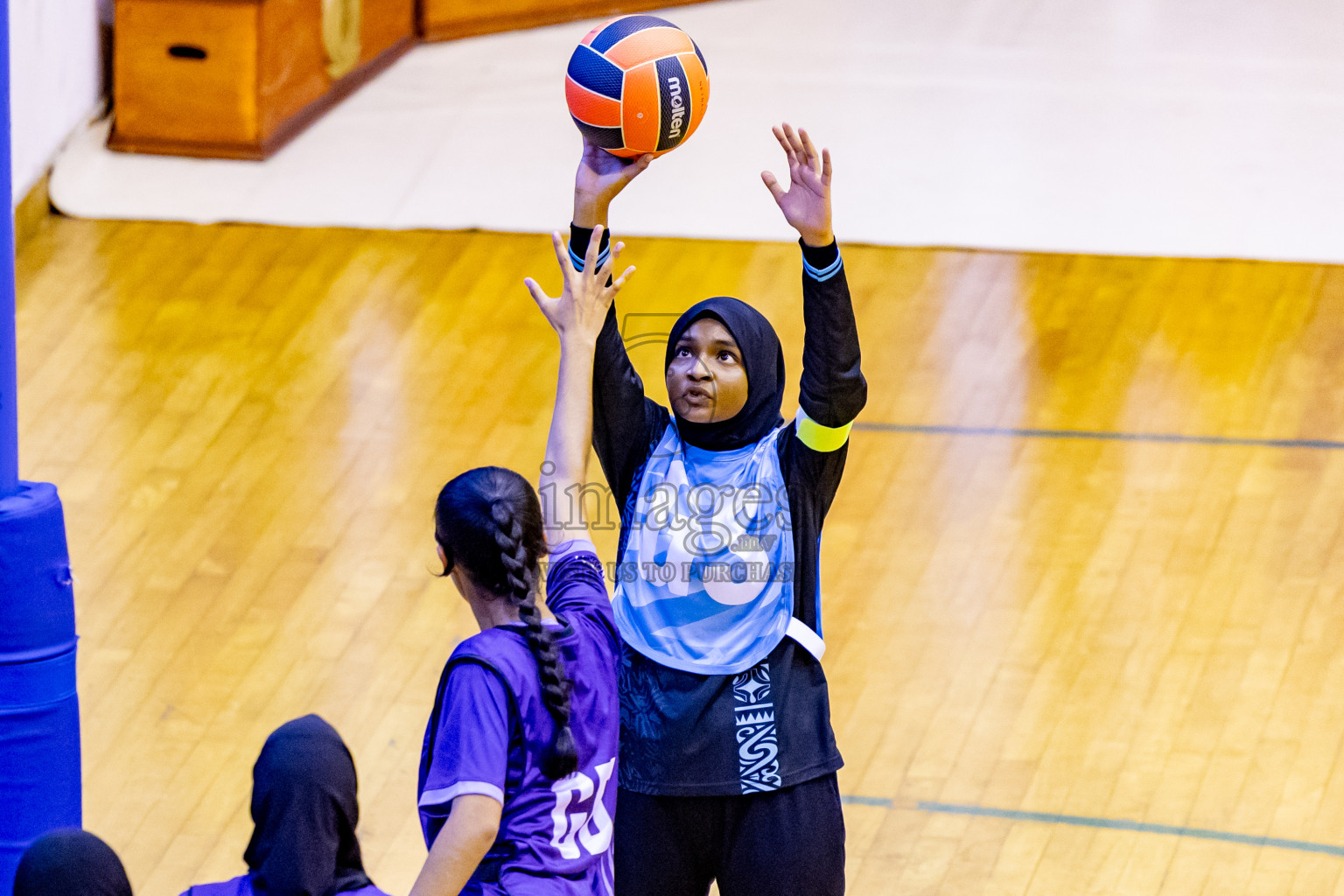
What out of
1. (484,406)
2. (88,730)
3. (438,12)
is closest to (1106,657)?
(484,406)

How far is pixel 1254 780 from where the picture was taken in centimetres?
385

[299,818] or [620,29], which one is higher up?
[620,29]

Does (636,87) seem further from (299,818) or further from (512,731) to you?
(299,818)

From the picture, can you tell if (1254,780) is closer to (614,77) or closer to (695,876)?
(695,876)

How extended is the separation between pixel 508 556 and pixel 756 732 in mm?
576

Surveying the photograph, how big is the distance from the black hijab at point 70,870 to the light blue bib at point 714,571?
32.7 inches

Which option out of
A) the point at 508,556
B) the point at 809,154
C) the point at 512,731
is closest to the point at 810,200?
the point at 809,154

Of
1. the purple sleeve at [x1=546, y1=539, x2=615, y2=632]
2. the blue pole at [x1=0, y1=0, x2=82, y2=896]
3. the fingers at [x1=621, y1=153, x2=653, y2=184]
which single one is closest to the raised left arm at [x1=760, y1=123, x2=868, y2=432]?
the fingers at [x1=621, y1=153, x2=653, y2=184]

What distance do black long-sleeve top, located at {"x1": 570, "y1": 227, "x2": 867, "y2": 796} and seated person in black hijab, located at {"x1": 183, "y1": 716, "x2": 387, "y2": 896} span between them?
63 centimetres

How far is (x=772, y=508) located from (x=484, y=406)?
2729 millimetres

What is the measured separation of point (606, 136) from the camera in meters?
2.81

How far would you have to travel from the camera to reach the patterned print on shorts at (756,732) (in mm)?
2436

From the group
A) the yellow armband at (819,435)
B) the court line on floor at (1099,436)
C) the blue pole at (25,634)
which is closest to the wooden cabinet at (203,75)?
the court line on floor at (1099,436)

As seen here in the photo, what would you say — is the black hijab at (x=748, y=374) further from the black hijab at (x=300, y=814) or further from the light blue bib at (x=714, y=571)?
the black hijab at (x=300, y=814)
